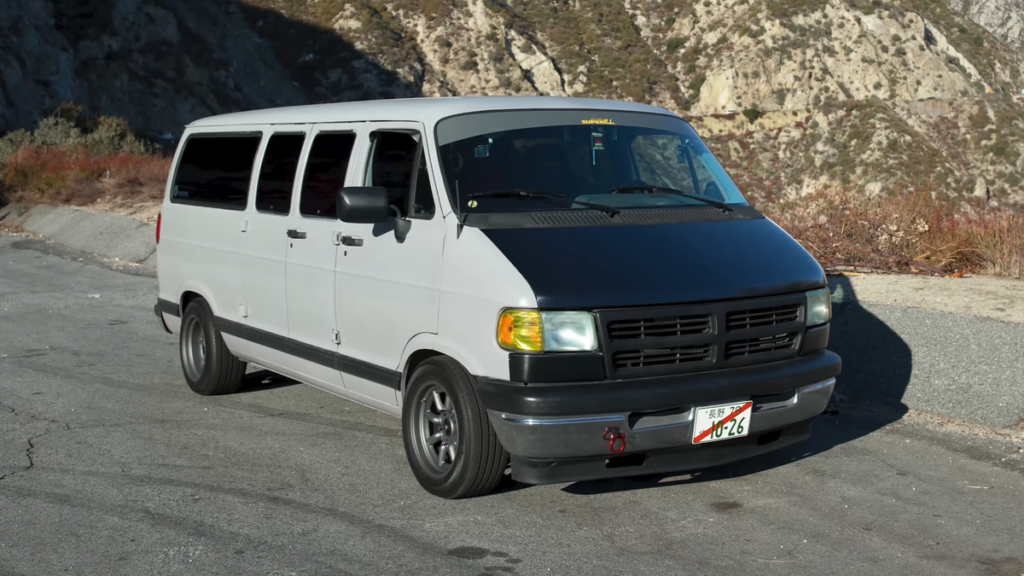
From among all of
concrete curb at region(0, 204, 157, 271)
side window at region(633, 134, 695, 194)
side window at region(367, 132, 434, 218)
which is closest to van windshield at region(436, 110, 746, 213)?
side window at region(633, 134, 695, 194)

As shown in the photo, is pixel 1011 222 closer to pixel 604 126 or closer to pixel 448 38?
pixel 604 126

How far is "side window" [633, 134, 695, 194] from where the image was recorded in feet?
21.2

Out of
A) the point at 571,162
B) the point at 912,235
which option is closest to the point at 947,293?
the point at 912,235

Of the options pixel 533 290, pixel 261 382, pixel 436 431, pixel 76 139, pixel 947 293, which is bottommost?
pixel 261 382

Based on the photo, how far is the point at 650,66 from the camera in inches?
3236

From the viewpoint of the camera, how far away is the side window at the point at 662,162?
21.2 ft

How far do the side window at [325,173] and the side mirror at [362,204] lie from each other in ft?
1.80

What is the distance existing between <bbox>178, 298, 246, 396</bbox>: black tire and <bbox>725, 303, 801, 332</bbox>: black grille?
162 inches

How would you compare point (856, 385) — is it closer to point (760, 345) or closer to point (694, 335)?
point (760, 345)

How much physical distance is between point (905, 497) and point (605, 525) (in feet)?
5.51

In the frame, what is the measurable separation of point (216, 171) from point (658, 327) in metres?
4.24

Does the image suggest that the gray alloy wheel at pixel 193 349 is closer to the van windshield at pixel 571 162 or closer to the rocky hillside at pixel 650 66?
the van windshield at pixel 571 162

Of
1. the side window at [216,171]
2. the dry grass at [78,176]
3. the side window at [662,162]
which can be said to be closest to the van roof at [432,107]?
the side window at [662,162]

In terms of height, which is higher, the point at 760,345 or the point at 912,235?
the point at 912,235
